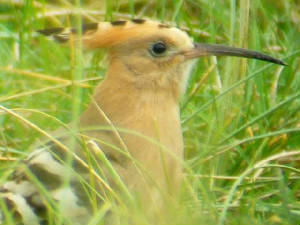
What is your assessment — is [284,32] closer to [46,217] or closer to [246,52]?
[246,52]

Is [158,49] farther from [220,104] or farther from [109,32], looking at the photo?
[220,104]

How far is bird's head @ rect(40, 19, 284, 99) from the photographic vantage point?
2998mm

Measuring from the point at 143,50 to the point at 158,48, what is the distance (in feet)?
0.14

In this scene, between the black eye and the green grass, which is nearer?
the green grass

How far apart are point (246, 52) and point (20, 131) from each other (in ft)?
2.60

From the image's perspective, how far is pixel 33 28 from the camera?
12.5 ft

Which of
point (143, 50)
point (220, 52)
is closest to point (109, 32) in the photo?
point (143, 50)

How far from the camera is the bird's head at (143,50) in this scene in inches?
118

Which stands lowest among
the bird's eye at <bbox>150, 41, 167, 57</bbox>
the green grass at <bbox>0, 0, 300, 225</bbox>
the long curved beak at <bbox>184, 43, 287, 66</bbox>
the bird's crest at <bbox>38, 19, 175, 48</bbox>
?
the green grass at <bbox>0, 0, 300, 225</bbox>

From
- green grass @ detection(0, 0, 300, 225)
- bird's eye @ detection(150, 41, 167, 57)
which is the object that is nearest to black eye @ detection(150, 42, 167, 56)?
bird's eye @ detection(150, 41, 167, 57)

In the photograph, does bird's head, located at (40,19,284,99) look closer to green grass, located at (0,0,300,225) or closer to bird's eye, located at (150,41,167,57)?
bird's eye, located at (150,41,167,57)

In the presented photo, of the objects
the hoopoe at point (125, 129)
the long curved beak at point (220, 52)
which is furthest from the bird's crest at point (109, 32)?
the long curved beak at point (220, 52)

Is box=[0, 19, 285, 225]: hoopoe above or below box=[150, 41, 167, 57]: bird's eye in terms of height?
below

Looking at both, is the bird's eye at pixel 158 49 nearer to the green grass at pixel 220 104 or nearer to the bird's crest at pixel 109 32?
the bird's crest at pixel 109 32
